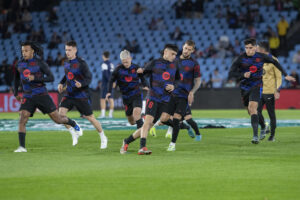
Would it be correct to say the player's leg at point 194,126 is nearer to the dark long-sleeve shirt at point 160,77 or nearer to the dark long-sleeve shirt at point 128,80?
the dark long-sleeve shirt at point 128,80

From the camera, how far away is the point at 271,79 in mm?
15195

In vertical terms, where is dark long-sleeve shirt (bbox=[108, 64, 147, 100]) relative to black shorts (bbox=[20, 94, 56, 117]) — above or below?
above

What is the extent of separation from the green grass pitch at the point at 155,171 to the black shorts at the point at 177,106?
77 centimetres

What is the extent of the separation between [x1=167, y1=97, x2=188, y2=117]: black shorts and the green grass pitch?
77 cm

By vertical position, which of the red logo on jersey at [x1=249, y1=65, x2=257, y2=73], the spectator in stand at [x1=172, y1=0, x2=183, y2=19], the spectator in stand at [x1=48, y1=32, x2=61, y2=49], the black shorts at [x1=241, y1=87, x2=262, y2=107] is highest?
the spectator in stand at [x1=172, y1=0, x2=183, y2=19]

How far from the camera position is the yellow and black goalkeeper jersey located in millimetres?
15031

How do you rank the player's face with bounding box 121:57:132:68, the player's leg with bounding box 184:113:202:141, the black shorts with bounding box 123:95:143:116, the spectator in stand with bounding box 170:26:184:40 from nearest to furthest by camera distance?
the player's face with bounding box 121:57:132:68, the black shorts with bounding box 123:95:143:116, the player's leg with bounding box 184:113:202:141, the spectator in stand with bounding box 170:26:184:40

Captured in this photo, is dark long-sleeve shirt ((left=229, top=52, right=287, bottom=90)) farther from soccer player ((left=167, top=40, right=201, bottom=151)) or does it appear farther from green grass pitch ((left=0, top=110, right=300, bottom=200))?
green grass pitch ((left=0, top=110, right=300, bottom=200))

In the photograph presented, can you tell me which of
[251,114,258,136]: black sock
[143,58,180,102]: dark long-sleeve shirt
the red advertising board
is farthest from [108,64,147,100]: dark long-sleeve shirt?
the red advertising board

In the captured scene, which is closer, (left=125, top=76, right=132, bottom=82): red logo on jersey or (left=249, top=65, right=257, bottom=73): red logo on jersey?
(left=249, top=65, right=257, bottom=73): red logo on jersey

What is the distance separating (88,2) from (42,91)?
30.1m

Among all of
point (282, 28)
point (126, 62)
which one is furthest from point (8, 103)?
point (126, 62)

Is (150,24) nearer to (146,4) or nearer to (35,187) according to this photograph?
(146,4)

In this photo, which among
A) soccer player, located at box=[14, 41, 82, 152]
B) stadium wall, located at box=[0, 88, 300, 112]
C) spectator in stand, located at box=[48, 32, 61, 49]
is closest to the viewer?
soccer player, located at box=[14, 41, 82, 152]
